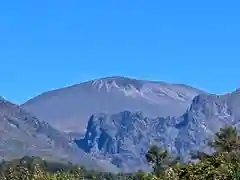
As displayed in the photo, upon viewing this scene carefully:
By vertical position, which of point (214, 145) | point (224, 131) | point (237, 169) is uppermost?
point (224, 131)

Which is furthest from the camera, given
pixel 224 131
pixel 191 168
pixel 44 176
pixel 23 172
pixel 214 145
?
pixel 224 131

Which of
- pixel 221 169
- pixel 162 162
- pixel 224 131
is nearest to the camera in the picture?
pixel 221 169

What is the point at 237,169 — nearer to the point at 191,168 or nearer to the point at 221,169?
the point at 221,169

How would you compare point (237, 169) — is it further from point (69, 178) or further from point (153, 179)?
point (69, 178)

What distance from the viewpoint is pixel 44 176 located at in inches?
1601

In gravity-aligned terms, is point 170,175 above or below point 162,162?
below

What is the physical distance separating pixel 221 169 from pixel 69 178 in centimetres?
1396

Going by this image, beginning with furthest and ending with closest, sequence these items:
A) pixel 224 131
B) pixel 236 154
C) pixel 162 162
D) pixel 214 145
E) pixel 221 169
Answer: pixel 162 162, pixel 224 131, pixel 214 145, pixel 236 154, pixel 221 169

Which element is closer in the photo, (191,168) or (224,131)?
(191,168)

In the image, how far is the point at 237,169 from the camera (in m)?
27.8

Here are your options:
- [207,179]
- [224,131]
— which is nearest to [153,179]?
[207,179]

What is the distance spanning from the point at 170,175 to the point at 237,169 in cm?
561

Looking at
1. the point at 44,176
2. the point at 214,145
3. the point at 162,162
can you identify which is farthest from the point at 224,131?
the point at 44,176

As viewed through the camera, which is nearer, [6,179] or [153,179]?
[153,179]
